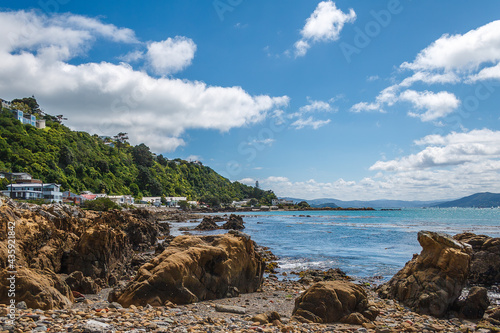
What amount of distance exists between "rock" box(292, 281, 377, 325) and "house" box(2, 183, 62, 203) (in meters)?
71.8

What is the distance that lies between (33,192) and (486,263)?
78257 mm

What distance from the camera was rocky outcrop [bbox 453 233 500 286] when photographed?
63.8 feet

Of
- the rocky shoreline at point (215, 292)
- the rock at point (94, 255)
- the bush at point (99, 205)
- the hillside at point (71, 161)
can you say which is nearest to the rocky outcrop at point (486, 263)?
the rocky shoreline at point (215, 292)

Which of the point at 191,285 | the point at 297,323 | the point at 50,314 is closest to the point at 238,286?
the point at 191,285

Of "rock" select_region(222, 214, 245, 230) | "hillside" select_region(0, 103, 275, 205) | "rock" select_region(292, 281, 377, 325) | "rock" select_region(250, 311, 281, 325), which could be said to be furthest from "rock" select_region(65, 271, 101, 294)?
"hillside" select_region(0, 103, 275, 205)

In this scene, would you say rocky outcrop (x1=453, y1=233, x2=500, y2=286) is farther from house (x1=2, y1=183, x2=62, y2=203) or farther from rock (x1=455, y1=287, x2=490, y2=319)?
house (x1=2, y1=183, x2=62, y2=203)

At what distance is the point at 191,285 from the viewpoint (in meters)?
13.1

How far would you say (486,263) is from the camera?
19812 mm

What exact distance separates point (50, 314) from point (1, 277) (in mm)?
3070

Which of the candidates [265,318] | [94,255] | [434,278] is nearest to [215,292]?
[265,318]

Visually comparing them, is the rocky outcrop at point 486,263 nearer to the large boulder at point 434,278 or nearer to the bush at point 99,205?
the large boulder at point 434,278

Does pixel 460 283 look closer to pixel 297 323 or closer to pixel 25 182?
pixel 297 323

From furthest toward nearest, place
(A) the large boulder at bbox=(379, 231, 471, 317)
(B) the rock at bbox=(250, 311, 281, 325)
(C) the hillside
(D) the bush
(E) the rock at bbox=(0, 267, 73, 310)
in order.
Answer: (C) the hillside, (D) the bush, (A) the large boulder at bbox=(379, 231, 471, 317), (B) the rock at bbox=(250, 311, 281, 325), (E) the rock at bbox=(0, 267, 73, 310)

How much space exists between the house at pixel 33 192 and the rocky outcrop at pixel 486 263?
246ft
